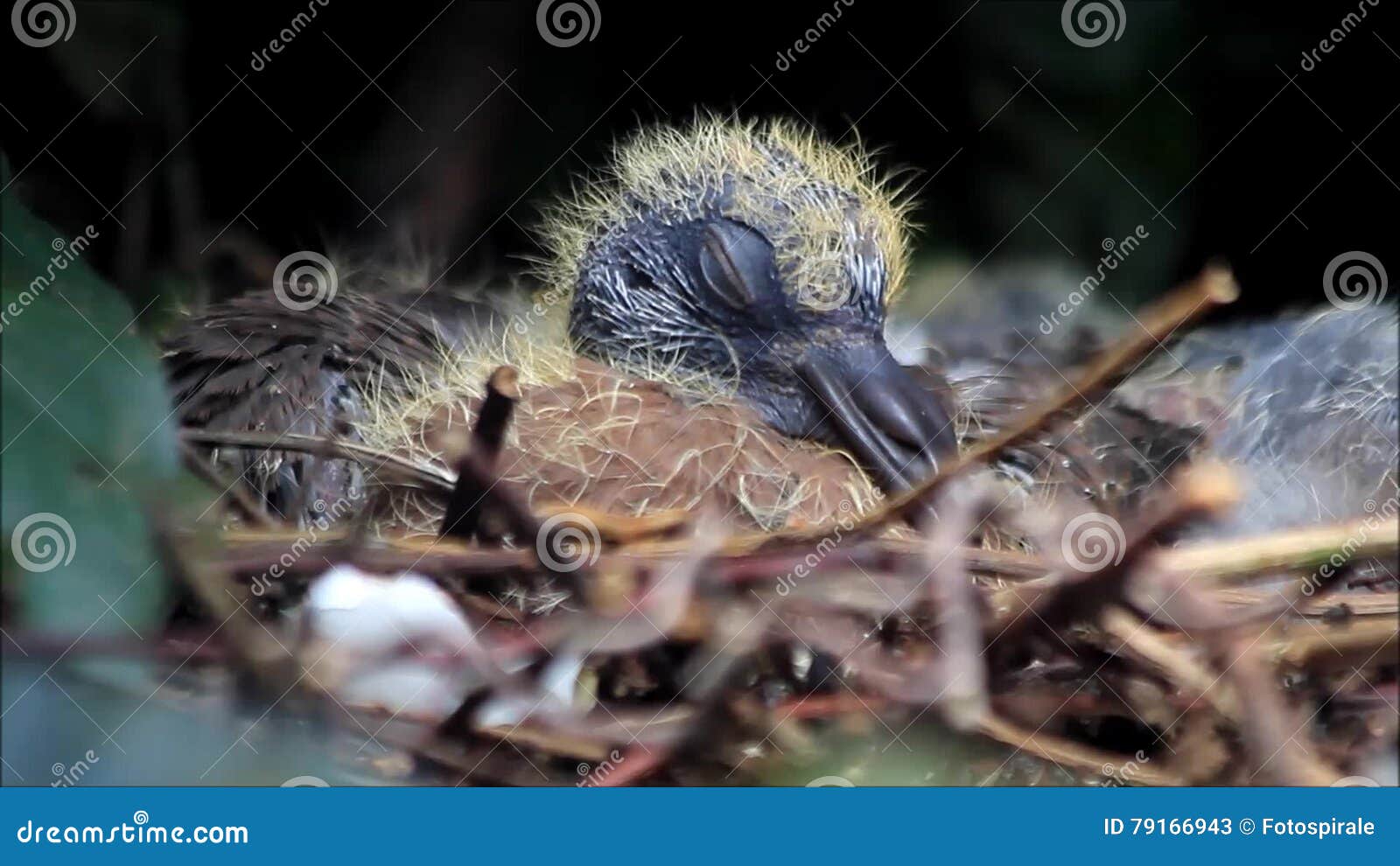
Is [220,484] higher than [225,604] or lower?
higher

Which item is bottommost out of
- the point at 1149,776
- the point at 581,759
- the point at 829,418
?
the point at 1149,776

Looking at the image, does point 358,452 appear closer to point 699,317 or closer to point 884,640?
point 884,640

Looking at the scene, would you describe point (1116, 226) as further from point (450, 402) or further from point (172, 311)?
point (172, 311)

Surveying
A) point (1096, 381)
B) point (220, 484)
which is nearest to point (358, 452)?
point (220, 484)

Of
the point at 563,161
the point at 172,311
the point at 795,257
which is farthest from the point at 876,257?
the point at 172,311

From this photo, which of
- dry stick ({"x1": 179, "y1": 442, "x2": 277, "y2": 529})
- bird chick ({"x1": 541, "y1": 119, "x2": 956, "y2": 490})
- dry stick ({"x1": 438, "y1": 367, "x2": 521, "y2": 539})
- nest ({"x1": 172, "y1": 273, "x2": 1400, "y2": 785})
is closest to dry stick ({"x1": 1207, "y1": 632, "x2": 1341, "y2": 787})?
nest ({"x1": 172, "y1": 273, "x2": 1400, "y2": 785})

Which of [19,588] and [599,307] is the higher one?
[599,307]
